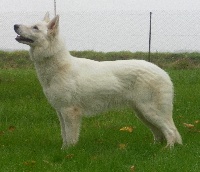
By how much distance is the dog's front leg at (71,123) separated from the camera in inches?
285

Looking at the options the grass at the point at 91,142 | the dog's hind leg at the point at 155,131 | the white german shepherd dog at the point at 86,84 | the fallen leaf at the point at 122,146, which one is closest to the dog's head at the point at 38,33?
the white german shepherd dog at the point at 86,84

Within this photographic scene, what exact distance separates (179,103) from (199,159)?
4.28 m

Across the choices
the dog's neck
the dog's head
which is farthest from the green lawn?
the dog's head

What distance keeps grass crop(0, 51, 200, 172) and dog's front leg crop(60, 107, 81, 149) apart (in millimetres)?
167

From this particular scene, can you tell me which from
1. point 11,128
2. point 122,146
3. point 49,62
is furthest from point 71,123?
point 11,128

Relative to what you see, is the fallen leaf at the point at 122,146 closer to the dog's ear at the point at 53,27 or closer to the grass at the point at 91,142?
the grass at the point at 91,142

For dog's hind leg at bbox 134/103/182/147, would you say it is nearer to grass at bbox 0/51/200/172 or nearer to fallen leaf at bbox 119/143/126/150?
grass at bbox 0/51/200/172

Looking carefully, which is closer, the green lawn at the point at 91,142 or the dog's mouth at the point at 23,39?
the green lawn at the point at 91,142

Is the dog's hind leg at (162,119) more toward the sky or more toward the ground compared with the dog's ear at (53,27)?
more toward the ground

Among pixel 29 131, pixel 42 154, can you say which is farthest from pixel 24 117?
pixel 42 154

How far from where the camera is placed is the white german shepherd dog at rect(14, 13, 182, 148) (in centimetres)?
723

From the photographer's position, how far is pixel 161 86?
729cm

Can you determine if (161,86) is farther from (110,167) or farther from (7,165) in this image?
(7,165)

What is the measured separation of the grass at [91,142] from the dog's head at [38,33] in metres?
1.53
